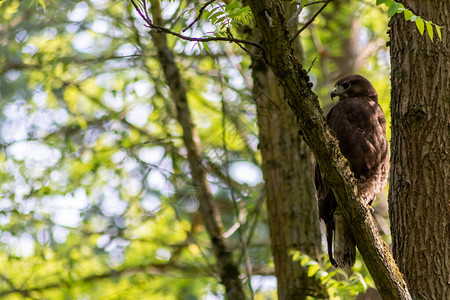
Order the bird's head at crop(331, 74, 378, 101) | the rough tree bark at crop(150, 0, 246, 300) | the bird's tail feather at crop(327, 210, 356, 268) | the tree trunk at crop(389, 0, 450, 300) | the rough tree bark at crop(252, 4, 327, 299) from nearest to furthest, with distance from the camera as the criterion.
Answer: the tree trunk at crop(389, 0, 450, 300) < the bird's tail feather at crop(327, 210, 356, 268) < the bird's head at crop(331, 74, 378, 101) < the rough tree bark at crop(252, 4, 327, 299) < the rough tree bark at crop(150, 0, 246, 300)

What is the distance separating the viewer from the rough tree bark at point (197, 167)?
5.23 m

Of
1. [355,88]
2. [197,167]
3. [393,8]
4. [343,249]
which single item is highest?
[355,88]

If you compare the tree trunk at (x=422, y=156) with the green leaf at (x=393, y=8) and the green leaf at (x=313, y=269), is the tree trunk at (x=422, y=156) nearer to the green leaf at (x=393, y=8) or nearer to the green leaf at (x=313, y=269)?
the green leaf at (x=313, y=269)

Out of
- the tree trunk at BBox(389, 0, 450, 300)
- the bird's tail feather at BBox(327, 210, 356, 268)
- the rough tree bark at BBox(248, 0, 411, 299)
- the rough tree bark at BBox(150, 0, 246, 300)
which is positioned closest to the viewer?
the rough tree bark at BBox(248, 0, 411, 299)

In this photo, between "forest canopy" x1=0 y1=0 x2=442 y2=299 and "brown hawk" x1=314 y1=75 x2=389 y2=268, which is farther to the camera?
"forest canopy" x1=0 y1=0 x2=442 y2=299

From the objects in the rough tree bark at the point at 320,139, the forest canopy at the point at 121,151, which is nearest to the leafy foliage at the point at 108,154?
the forest canopy at the point at 121,151

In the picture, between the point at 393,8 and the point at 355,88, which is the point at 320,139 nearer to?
the point at 393,8

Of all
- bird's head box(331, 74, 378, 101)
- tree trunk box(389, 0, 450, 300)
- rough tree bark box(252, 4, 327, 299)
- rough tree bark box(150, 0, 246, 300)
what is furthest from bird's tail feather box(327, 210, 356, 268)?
rough tree bark box(150, 0, 246, 300)

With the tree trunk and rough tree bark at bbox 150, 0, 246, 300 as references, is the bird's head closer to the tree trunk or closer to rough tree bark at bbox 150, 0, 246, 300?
the tree trunk

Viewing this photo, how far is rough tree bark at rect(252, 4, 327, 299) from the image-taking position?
462cm

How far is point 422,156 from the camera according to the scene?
128 inches

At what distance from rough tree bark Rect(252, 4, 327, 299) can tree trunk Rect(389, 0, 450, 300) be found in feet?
4.59

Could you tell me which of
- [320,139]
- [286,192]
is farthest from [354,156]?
[320,139]

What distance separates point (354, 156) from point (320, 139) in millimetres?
1517
